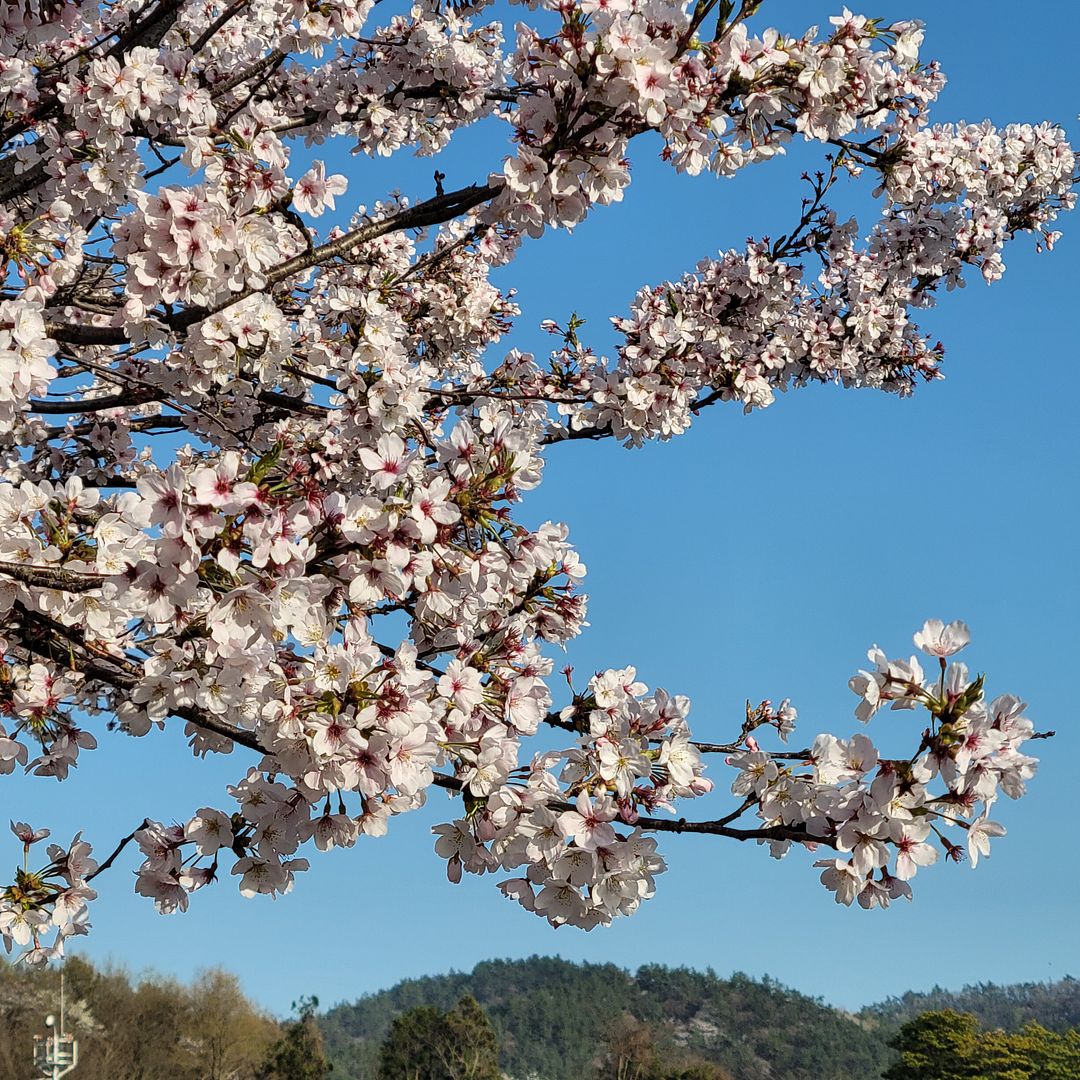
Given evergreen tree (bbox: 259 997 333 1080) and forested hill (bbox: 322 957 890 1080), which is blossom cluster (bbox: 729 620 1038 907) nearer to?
evergreen tree (bbox: 259 997 333 1080)

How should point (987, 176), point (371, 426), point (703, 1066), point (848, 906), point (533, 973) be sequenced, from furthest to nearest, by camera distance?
point (533, 973) → point (703, 1066) → point (987, 176) → point (371, 426) → point (848, 906)

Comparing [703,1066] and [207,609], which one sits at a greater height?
[207,609]

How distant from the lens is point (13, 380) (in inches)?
121

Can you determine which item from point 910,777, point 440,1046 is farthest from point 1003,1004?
point 910,777

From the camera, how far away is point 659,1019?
9425 cm

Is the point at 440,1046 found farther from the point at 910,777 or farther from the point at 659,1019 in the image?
the point at 659,1019

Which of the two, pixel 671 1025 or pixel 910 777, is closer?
pixel 910 777

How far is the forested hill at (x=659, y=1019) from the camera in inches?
3324

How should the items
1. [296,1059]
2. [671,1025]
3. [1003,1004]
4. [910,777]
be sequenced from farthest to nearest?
[1003,1004] < [671,1025] < [296,1059] < [910,777]

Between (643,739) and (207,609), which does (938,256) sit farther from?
(207,609)

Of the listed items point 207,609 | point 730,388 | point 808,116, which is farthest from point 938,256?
point 207,609

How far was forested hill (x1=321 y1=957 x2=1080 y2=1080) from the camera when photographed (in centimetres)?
8444

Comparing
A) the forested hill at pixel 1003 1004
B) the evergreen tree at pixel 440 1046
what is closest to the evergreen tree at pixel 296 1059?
the evergreen tree at pixel 440 1046

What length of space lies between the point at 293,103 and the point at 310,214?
2986 millimetres
